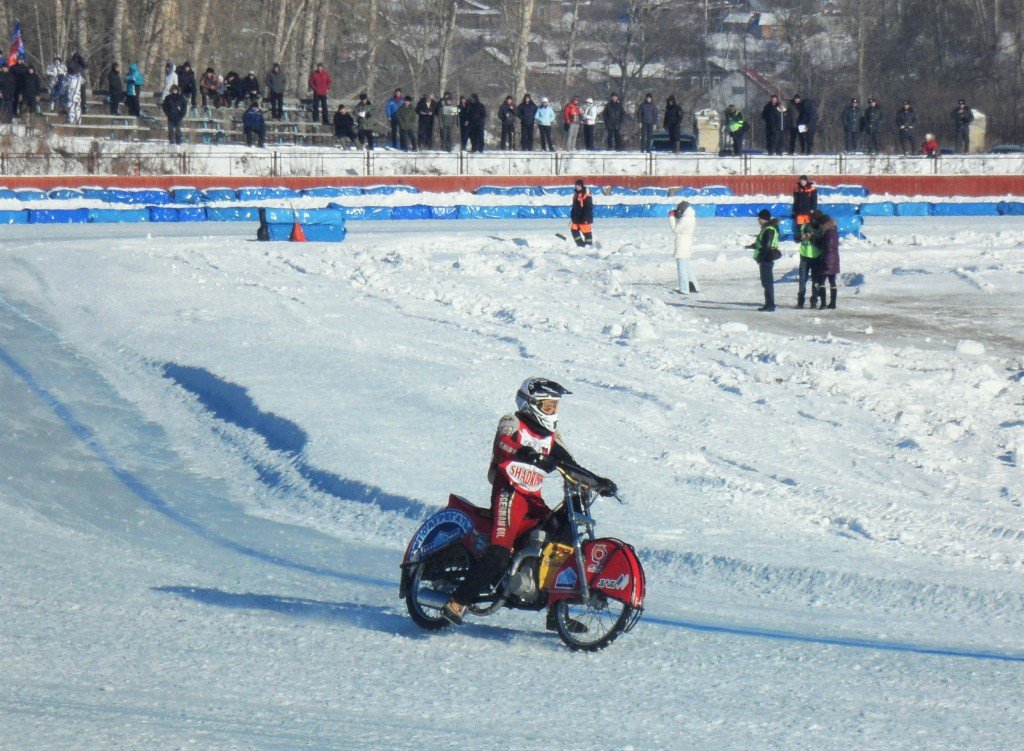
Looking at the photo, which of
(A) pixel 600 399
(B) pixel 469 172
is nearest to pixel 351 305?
(A) pixel 600 399

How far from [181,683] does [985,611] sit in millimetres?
3940

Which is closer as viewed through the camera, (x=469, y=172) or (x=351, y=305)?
(x=351, y=305)

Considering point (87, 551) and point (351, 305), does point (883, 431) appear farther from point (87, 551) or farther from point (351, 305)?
point (351, 305)

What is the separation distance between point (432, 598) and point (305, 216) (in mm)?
20643

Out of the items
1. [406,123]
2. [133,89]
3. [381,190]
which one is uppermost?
[133,89]

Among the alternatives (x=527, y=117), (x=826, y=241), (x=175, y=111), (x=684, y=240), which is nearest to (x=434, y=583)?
(x=826, y=241)

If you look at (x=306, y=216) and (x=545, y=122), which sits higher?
(x=545, y=122)

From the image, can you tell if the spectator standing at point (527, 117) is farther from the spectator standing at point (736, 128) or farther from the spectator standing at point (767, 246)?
the spectator standing at point (767, 246)

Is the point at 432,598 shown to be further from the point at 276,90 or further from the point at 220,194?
the point at 276,90

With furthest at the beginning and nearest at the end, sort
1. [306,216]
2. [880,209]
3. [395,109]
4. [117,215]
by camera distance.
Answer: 1. [395,109]
2. [880,209]
3. [117,215]
4. [306,216]

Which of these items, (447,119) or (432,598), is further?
(447,119)

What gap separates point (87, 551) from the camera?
834 cm

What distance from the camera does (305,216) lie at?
86.5 feet

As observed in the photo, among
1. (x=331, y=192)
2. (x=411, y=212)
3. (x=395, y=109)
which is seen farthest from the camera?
(x=395, y=109)
